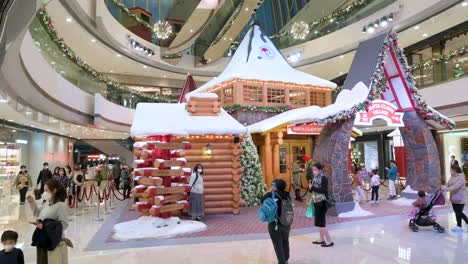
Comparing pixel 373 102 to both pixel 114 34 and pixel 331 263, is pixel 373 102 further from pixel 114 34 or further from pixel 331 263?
pixel 114 34

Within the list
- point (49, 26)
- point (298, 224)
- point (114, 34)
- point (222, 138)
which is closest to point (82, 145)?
point (114, 34)

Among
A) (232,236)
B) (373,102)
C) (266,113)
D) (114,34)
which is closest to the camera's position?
(232,236)

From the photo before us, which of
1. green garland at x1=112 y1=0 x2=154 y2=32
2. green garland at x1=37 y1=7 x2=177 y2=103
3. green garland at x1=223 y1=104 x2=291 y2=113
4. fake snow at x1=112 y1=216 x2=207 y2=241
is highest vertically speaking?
green garland at x1=112 y1=0 x2=154 y2=32

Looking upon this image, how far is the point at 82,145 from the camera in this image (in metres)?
32.0

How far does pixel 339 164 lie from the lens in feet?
31.6

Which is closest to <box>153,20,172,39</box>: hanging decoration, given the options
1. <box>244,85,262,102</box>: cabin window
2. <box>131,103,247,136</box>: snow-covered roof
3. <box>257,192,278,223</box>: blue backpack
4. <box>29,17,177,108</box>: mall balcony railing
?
<box>29,17,177,108</box>: mall balcony railing

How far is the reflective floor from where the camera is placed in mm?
5910

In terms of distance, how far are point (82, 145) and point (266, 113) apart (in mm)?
22750

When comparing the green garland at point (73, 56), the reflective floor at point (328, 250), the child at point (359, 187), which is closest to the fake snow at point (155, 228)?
the reflective floor at point (328, 250)

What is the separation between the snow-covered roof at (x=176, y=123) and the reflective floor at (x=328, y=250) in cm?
283

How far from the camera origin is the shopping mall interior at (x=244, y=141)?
6348mm

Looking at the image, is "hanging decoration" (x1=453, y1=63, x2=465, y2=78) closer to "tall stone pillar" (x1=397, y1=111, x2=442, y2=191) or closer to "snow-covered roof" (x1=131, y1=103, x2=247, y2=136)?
"tall stone pillar" (x1=397, y1=111, x2=442, y2=191)

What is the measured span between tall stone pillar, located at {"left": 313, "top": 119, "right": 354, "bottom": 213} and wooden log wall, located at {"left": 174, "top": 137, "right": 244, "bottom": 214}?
254cm

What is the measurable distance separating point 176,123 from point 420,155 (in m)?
7.49
